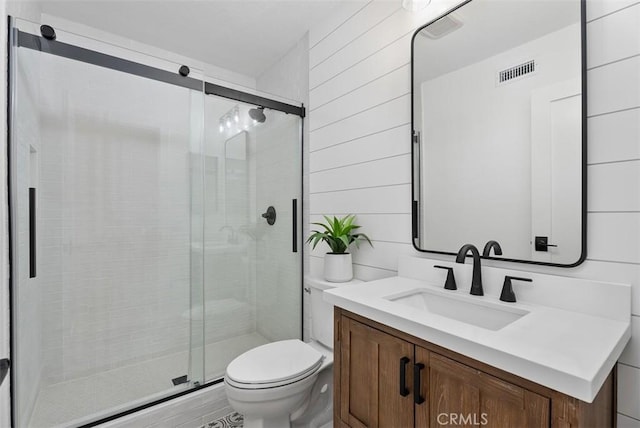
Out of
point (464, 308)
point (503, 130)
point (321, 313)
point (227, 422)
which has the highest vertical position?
point (503, 130)

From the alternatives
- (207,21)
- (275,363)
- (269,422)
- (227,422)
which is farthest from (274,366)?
(207,21)

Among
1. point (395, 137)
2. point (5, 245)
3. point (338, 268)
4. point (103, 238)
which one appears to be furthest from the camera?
point (103, 238)

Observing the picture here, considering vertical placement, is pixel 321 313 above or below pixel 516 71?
below

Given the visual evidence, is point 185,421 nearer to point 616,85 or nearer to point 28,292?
point 28,292

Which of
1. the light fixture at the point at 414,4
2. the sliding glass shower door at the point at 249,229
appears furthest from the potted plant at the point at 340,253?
the light fixture at the point at 414,4

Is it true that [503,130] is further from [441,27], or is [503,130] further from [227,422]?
[227,422]

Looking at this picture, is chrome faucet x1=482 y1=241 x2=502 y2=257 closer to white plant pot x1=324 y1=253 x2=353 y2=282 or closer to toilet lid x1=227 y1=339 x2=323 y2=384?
white plant pot x1=324 y1=253 x2=353 y2=282

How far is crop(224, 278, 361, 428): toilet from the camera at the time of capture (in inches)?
52.7

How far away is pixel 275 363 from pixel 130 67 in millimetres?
1789

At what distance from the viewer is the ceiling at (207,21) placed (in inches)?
75.0

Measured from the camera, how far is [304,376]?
1.43m

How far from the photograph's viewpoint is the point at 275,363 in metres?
1.48

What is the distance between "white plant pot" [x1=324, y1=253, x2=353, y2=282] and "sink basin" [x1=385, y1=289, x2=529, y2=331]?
494mm

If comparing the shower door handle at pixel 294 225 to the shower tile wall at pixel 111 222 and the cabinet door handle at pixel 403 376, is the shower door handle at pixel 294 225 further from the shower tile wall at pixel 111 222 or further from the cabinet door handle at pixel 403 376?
the cabinet door handle at pixel 403 376
